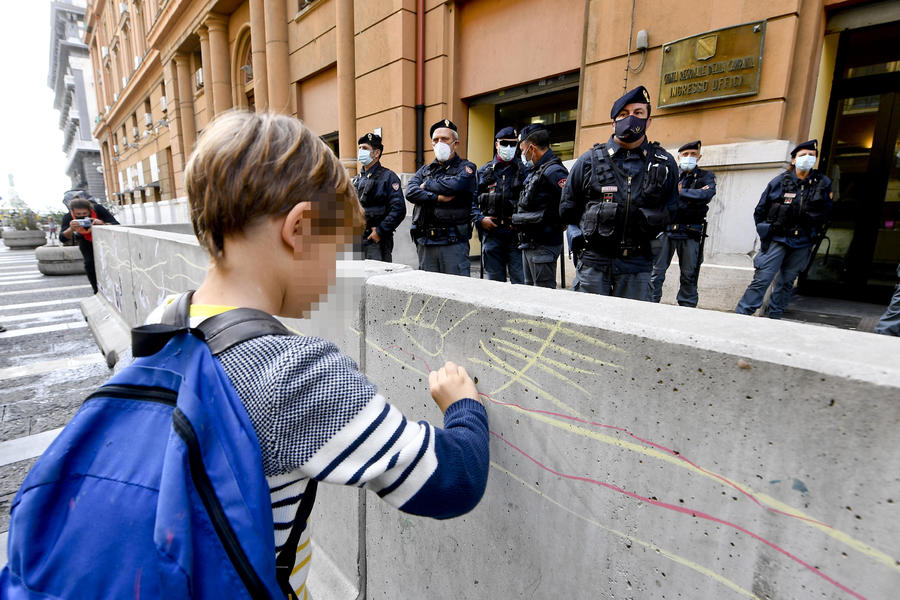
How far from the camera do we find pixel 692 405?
891 mm

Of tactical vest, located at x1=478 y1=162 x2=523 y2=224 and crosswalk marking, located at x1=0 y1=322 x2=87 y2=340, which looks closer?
tactical vest, located at x1=478 y1=162 x2=523 y2=224

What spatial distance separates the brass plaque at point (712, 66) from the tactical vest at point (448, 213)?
2743 mm

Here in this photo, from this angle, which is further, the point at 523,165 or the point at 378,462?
→ the point at 523,165

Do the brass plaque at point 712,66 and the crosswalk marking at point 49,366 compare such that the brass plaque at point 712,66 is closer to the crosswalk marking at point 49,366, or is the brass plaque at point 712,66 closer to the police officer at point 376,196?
the police officer at point 376,196

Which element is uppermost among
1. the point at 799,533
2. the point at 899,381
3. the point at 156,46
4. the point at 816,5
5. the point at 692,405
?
the point at 156,46

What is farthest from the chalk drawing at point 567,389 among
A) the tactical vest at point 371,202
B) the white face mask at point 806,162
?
the white face mask at point 806,162

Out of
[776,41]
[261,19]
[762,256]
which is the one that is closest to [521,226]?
[762,256]

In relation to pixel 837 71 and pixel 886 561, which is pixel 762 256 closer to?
pixel 837 71

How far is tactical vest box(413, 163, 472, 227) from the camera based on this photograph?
16.6 ft

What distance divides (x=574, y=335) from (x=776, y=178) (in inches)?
199

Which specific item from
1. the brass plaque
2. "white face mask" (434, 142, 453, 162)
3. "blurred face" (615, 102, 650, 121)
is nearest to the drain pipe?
"white face mask" (434, 142, 453, 162)

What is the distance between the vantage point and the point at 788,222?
186 inches

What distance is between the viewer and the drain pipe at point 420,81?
811cm

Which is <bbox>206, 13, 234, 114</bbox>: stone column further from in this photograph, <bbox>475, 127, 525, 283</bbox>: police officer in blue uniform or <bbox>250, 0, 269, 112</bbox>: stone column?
<bbox>475, 127, 525, 283</bbox>: police officer in blue uniform
